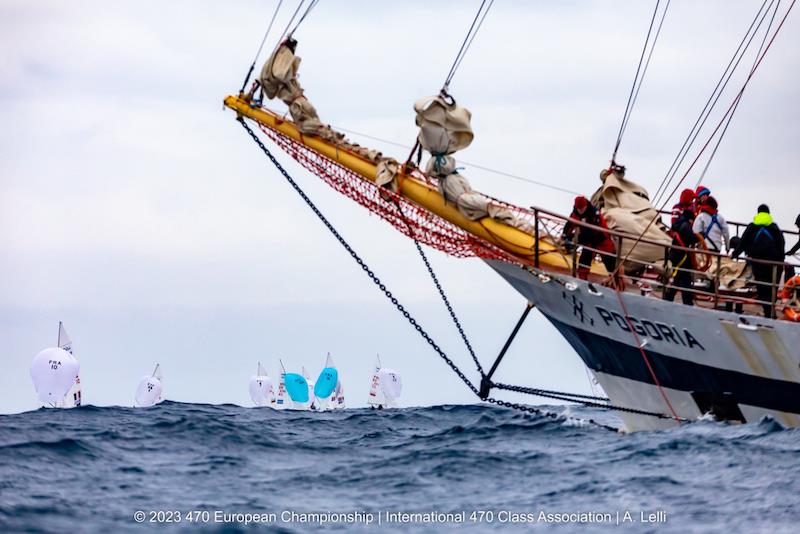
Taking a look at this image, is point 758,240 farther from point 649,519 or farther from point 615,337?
point 649,519

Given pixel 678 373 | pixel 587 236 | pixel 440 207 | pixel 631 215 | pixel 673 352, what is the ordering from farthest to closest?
pixel 440 207 < pixel 631 215 < pixel 587 236 < pixel 678 373 < pixel 673 352

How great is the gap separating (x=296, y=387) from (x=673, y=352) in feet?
127

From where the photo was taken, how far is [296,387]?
194 ft

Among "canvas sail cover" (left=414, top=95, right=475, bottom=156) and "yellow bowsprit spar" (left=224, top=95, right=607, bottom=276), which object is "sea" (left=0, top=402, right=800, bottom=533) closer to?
"yellow bowsprit spar" (left=224, top=95, right=607, bottom=276)

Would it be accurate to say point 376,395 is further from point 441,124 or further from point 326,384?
point 441,124

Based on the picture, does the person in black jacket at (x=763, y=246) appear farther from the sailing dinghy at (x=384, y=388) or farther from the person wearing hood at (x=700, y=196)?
the sailing dinghy at (x=384, y=388)

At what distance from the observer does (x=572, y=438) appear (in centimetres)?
2277

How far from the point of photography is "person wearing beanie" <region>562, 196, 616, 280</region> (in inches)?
882

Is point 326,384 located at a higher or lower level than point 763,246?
lower

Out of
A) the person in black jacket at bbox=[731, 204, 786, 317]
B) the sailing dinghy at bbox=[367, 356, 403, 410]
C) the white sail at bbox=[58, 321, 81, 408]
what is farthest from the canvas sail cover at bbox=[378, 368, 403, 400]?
the person in black jacket at bbox=[731, 204, 786, 317]

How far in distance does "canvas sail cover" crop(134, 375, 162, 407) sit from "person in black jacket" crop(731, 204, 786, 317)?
3235 cm

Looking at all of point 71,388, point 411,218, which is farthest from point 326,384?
point 411,218

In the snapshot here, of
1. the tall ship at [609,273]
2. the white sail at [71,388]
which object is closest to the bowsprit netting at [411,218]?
the tall ship at [609,273]

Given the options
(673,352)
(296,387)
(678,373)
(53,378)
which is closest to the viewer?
(673,352)
